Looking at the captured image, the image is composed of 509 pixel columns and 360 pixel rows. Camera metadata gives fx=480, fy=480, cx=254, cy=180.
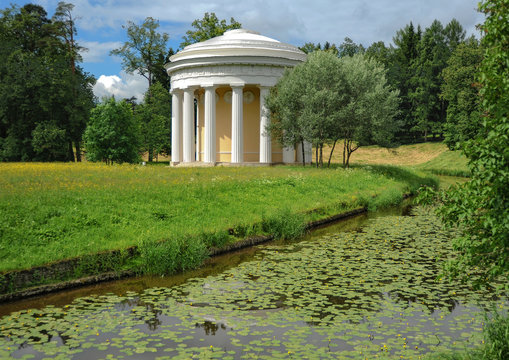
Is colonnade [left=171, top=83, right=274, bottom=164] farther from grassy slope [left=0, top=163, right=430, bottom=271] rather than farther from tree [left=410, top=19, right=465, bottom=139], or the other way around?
tree [left=410, top=19, right=465, bottom=139]

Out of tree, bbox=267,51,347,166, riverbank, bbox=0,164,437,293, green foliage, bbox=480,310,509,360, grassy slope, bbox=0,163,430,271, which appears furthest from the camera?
tree, bbox=267,51,347,166

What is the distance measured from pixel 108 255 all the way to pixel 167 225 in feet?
11.9

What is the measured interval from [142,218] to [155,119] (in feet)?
151

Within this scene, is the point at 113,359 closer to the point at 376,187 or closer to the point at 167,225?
the point at 167,225

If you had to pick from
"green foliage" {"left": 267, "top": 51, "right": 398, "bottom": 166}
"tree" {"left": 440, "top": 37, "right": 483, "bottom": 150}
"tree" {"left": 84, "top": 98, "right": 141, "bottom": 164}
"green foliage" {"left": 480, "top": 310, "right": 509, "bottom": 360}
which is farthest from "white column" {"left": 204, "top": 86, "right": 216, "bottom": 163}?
"green foliage" {"left": 480, "top": 310, "right": 509, "bottom": 360}

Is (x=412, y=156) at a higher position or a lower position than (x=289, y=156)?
higher

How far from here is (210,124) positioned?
40.9 metres

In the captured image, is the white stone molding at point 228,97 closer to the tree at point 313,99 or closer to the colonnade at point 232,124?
the colonnade at point 232,124

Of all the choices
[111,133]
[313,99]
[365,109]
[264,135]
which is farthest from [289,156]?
[111,133]

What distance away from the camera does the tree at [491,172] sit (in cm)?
565

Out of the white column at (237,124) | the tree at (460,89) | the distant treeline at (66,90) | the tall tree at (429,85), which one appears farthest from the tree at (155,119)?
the tall tree at (429,85)

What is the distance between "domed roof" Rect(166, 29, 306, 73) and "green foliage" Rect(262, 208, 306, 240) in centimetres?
2459

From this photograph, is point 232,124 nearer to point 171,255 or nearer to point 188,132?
point 188,132

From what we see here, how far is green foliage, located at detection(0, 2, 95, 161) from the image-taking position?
154ft
